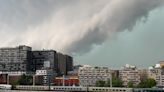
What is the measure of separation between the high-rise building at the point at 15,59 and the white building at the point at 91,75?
23.2 m

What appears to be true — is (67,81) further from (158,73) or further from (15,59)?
(158,73)

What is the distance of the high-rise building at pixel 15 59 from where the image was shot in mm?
156750

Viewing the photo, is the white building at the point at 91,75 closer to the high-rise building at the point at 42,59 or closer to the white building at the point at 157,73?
the white building at the point at 157,73

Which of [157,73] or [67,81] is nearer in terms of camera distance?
[67,81]

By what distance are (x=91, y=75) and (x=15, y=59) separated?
31574mm

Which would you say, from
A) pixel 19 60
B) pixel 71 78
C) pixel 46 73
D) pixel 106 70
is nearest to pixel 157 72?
pixel 106 70

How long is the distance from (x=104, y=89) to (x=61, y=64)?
235ft

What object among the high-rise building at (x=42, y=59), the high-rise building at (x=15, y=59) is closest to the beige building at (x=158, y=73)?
the high-rise building at (x=42, y=59)

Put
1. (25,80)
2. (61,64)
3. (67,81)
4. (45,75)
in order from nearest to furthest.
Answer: (25,80)
(67,81)
(45,75)
(61,64)

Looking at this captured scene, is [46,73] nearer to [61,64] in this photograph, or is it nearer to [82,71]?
[82,71]

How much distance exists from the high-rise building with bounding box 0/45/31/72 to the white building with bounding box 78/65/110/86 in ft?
76.2

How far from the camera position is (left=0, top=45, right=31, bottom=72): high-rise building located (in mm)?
156750

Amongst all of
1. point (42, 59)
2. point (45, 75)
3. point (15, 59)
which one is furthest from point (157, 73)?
point (15, 59)

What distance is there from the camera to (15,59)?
516ft
